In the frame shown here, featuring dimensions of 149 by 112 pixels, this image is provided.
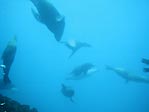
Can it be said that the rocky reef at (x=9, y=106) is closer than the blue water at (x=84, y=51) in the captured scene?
Yes

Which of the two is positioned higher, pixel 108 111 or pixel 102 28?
pixel 102 28

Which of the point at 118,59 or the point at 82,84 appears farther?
the point at 118,59

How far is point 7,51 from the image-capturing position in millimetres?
7340

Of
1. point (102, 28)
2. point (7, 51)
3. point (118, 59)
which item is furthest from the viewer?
point (118, 59)

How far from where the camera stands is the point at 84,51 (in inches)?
4225

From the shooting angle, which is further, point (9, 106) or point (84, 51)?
point (84, 51)

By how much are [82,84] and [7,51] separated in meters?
71.4

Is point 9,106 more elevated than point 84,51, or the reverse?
point 84,51

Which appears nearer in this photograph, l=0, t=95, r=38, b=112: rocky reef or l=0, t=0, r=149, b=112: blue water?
l=0, t=95, r=38, b=112: rocky reef

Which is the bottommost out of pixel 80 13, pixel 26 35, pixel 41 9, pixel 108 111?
pixel 108 111

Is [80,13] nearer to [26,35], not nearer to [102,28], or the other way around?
[102,28]

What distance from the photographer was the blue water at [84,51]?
2133 inches

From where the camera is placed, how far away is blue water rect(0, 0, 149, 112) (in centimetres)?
5419

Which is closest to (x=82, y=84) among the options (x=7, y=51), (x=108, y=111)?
(x=108, y=111)
